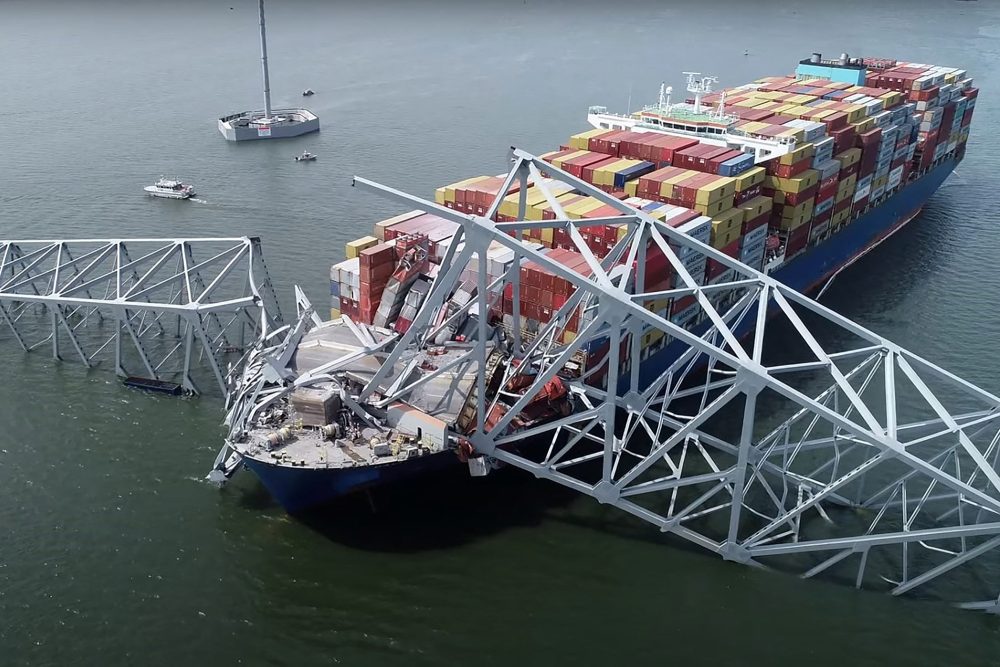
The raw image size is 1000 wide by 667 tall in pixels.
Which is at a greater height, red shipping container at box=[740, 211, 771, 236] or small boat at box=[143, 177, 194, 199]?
red shipping container at box=[740, 211, 771, 236]

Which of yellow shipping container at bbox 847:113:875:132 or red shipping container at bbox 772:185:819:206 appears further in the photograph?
yellow shipping container at bbox 847:113:875:132

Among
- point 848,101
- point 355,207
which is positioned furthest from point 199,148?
point 848,101

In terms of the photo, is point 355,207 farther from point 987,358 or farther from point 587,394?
point 987,358

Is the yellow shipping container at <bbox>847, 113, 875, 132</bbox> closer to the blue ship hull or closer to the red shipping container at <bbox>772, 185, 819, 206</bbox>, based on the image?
the blue ship hull

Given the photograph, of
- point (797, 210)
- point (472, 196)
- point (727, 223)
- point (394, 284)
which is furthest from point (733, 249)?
point (394, 284)

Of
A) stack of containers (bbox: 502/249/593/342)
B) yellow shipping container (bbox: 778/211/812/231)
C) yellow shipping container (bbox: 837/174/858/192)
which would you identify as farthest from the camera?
yellow shipping container (bbox: 837/174/858/192)

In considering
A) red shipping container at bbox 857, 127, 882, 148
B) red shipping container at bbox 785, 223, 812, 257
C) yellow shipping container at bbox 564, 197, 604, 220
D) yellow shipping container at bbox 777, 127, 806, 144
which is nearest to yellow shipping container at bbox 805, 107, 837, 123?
red shipping container at bbox 857, 127, 882, 148
